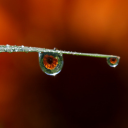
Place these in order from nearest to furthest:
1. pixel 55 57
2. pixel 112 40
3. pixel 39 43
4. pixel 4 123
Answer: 1. pixel 55 57
2. pixel 4 123
3. pixel 39 43
4. pixel 112 40

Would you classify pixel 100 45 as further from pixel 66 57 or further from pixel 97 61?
pixel 66 57

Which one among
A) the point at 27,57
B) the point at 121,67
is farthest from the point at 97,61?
the point at 27,57

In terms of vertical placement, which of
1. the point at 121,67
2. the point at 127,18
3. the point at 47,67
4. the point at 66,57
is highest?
the point at 127,18

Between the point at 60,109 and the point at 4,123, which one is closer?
the point at 4,123

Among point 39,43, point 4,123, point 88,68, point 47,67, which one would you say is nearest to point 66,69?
point 88,68

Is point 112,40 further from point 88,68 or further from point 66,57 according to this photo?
point 66,57

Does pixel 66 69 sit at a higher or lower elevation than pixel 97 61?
lower

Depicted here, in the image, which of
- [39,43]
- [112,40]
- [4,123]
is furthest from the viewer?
[112,40]
